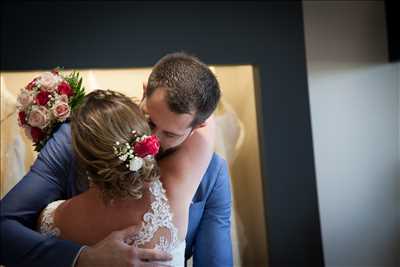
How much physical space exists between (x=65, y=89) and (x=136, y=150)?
301mm

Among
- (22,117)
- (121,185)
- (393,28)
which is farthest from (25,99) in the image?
(393,28)

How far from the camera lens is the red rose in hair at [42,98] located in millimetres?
1046

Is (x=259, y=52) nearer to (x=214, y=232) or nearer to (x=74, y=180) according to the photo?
(x=214, y=232)

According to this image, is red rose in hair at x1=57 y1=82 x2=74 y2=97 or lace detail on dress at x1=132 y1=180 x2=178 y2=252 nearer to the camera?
lace detail on dress at x1=132 y1=180 x2=178 y2=252

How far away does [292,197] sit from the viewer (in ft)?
4.61

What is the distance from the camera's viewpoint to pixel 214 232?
1.15 metres

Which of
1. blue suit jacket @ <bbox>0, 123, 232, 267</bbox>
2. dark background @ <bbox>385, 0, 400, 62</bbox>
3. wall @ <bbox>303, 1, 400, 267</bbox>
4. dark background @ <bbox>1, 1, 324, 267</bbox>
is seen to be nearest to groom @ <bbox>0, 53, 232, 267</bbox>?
blue suit jacket @ <bbox>0, 123, 232, 267</bbox>

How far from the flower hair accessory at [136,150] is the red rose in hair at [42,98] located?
27 cm

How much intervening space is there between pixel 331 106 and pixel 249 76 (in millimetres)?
371

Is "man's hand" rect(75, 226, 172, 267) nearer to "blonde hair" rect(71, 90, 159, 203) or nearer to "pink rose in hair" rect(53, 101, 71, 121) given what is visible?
"blonde hair" rect(71, 90, 159, 203)

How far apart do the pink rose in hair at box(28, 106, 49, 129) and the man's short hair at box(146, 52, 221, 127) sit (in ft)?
0.81

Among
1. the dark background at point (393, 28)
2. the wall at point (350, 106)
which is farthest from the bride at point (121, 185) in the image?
the dark background at point (393, 28)

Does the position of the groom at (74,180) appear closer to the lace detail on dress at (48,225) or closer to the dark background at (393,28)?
the lace detail on dress at (48,225)

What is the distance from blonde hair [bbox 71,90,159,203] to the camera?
0.89m
